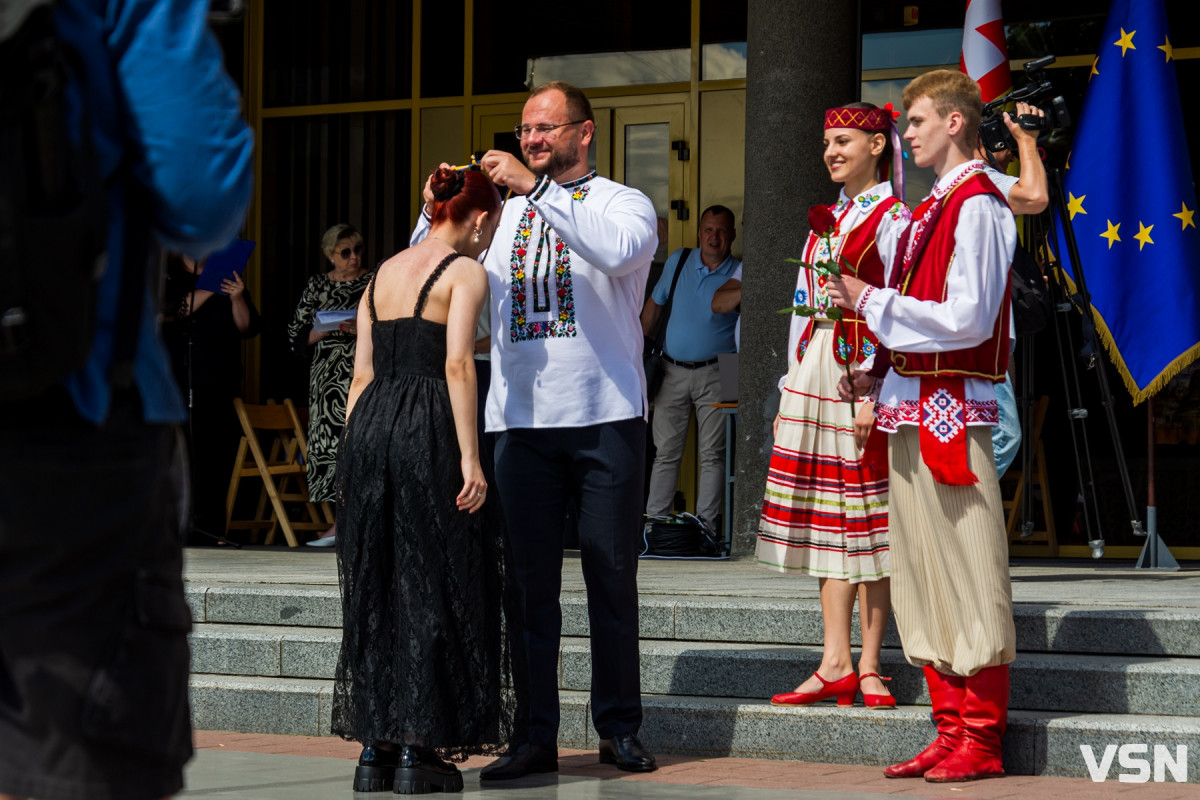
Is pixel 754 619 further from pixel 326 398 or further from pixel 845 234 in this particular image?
pixel 326 398

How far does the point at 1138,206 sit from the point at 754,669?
13.8 ft

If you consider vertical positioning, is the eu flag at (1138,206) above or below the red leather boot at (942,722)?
above

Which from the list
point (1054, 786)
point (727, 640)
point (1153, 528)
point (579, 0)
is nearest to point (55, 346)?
point (1054, 786)

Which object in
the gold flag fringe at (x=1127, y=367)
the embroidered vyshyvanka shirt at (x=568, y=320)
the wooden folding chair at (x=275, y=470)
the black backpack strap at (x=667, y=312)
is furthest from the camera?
the wooden folding chair at (x=275, y=470)

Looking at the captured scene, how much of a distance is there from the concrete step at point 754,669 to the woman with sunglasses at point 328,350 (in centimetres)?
364

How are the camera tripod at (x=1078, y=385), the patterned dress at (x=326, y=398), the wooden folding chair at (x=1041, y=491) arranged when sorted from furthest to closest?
the patterned dress at (x=326, y=398), the wooden folding chair at (x=1041, y=491), the camera tripod at (x=1078, y=385)

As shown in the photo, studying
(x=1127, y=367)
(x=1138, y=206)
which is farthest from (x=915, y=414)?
(x=1138, y=206)

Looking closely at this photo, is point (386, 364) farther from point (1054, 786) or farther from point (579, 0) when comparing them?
point (579, 0)

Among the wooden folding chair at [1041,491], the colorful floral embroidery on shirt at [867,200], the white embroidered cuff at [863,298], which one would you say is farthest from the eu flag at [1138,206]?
the white embroidered cuff at [863,298]

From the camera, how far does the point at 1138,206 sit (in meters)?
8.87

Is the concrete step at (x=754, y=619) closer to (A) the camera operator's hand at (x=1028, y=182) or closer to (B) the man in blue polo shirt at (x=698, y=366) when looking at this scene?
(A) the camera operator's hand at (x=1028, y=182)

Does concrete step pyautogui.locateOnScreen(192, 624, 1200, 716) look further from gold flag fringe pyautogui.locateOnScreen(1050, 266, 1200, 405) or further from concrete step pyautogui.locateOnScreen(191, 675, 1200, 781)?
gold flag fringe pyautogui.locateOnScreen(1050, 266, 1200, 405)

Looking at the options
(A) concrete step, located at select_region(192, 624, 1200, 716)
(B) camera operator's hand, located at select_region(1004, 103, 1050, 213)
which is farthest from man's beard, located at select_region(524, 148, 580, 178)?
(A) concrete step, located at select_region(192, 624, 1200, 716)

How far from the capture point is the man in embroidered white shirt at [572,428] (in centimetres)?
538
